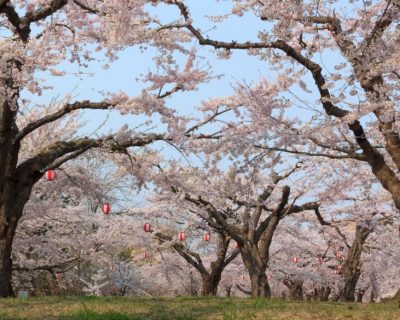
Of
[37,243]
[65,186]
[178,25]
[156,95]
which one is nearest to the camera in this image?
[178,25]

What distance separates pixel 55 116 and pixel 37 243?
8784mm

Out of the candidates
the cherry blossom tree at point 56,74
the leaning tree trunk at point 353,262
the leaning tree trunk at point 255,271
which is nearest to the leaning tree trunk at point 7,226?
the cherry blossom tree at point 56,74

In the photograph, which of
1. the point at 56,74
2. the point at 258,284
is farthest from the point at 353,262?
the point at 56,74

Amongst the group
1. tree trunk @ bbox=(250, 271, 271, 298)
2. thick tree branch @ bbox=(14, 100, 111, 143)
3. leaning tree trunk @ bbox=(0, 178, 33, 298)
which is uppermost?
thick tree branch @ bbox=(14, 100, 111, 143)

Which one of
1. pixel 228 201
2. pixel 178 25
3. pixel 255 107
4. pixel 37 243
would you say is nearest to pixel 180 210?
pixel 228 201

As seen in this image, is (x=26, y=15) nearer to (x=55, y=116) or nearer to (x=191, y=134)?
(x=55, y=116)

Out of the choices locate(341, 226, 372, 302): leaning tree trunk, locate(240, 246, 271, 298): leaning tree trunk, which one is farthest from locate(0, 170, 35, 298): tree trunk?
locate(341, 226, 372, 302): leaning tree trunk

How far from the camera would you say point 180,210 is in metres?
22.4

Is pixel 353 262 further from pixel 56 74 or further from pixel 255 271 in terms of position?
pixel 56 74

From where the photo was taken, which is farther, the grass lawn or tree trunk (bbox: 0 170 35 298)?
tree trunk (bbox: 0 170 35 298)

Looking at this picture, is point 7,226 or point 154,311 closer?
point 154,311

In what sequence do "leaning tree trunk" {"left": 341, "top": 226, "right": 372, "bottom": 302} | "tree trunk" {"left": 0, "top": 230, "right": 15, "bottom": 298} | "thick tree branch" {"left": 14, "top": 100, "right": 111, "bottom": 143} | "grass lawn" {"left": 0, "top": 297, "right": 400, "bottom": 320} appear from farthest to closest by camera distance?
"leaning tree trunk" {"left": 341, "top": 226, "right": 372, "bottom": 302}
"thick tree branch" {"left": 14, "top": 100, "right": 111, "bottom": 143}
"tree trunk" {"left": 0, "top": 230, "right": 15, "bottom": 298}
"grass lawn" {"left": 0, "top": 297, "right": 400, "bottom": 320}

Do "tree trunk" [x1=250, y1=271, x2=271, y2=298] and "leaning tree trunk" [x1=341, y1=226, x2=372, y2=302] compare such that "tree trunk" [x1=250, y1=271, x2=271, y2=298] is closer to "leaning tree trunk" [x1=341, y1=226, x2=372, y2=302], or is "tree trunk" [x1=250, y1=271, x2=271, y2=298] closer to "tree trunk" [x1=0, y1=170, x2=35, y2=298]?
"leaning tree trunk" [x1=341, y1=226, x2=372, y2=302]

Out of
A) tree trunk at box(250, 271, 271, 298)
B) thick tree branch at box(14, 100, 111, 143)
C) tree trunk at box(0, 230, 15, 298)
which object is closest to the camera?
tree trunk at box(0, 230, 15, 298)
